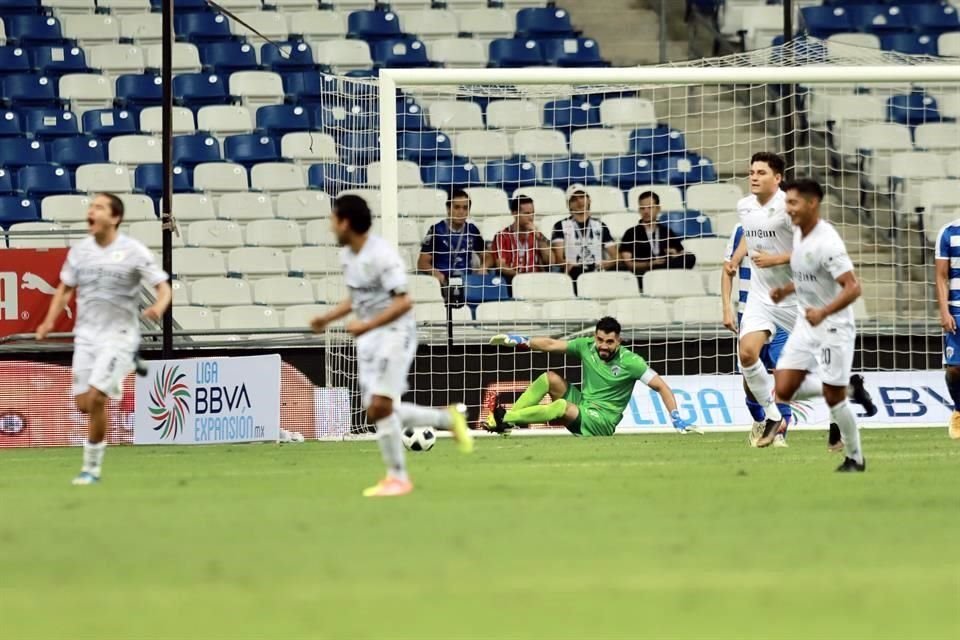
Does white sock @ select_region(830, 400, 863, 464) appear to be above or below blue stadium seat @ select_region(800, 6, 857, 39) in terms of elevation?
below

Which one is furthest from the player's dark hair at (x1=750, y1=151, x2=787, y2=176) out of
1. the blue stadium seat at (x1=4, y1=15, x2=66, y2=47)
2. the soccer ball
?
the blue stadium seat at (x1=4, y1=15, x2=66, y2=47)

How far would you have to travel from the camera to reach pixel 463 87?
20031mm

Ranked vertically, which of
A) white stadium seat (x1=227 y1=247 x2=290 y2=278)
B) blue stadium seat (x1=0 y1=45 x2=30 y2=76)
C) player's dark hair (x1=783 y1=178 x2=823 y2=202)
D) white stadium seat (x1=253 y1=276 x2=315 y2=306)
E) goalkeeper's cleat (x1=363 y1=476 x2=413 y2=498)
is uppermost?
blue stadium seat (x1=0 y1=45 x2=30 y2=76)

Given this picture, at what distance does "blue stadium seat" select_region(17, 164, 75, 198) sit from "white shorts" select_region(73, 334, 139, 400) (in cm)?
987

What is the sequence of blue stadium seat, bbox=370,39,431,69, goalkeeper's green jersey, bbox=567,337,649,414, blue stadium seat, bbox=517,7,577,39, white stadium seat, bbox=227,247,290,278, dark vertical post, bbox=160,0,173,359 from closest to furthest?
goalkeeper's green jersey, bbox=567,337,649,414 < dark vertical post, bbox=160,0,173,359 < white stadium seat, bbox=227,247,290,278 < blue stadium seat, bbox=370,39,431,69 < blue stadium seat, bbox=517,7,577,39

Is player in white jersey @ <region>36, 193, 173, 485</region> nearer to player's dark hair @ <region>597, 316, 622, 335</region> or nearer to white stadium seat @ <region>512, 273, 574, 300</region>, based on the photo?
player's dark hair @ <region>597, 316, 622, 335</region>

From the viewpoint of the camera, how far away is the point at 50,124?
21828 millimetres

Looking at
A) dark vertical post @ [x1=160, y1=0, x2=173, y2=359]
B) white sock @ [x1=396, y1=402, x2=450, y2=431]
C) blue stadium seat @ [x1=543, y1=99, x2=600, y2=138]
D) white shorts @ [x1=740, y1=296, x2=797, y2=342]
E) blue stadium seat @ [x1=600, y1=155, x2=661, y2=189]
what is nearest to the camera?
white sock @ [x1=396, y1=402, x2=450, y2=431]

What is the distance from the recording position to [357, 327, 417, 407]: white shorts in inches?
380

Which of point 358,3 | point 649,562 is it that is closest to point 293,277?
point 358,3

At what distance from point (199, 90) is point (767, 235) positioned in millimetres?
10720

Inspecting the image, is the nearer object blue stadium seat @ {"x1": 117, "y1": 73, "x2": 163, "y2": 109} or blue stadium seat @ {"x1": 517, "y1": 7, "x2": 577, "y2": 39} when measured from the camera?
blue stadium seat @ {"x1": 117, "y1": 73, "x2": 163, "y2": 109}

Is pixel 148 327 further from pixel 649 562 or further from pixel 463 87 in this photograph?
pixel 649 562

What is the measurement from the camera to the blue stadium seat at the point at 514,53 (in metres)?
22.7
